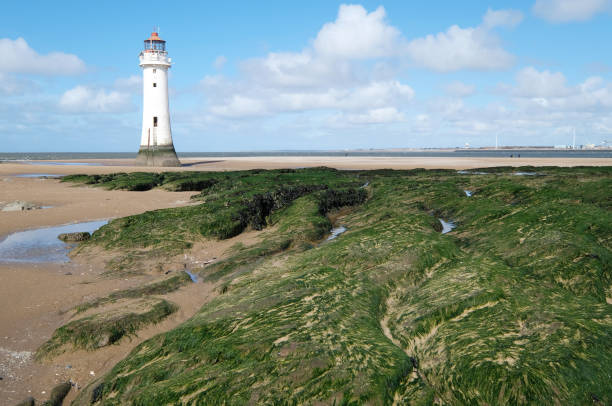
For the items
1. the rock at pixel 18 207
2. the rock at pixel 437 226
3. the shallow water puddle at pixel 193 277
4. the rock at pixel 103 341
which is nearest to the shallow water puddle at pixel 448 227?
the rock at pixel 437 226

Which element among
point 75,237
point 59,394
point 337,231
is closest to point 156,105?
point 75,237

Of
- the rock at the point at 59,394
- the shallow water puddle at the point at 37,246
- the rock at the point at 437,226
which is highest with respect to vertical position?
the rock at the point at 437,226

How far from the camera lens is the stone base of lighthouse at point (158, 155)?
41.9 metres

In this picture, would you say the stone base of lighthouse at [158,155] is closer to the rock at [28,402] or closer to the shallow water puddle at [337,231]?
the shallow water puddle at [337,231]

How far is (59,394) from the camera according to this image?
15.4 feet

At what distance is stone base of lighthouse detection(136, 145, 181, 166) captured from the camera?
41875 mm

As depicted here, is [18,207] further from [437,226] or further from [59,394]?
[437,226]

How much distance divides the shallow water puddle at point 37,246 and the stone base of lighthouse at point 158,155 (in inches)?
1153

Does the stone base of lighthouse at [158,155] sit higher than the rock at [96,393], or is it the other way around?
the stone base of lighthouse at [158,155]

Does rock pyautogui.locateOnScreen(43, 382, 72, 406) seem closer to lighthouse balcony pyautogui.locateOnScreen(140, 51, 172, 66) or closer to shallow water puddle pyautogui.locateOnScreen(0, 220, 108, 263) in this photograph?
shallow water puddle pyautogui.locateOnScreen(0, 220, 108, 263)

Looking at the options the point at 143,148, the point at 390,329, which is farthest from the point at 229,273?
the point at 143,148

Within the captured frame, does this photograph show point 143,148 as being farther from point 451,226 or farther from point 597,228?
point 597,228

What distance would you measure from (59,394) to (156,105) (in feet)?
127

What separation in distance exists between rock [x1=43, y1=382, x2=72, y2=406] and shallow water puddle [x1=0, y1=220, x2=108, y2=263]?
5.77 metres
